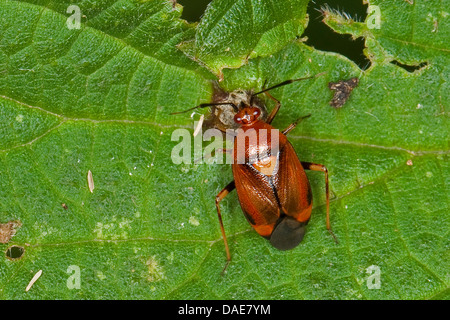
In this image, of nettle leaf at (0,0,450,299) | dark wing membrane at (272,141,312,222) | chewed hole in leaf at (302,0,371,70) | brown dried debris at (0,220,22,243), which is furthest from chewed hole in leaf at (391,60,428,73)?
brown dried debris at (0,220,22,243)

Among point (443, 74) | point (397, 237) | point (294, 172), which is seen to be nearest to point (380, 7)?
point (443, 74)

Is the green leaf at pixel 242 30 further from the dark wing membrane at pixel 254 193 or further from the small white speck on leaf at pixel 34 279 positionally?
the small white speck on leaf at pixel 34 279

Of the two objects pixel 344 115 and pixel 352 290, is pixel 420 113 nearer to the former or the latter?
pixel 344 115

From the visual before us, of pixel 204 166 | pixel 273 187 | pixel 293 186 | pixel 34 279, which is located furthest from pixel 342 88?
pixel 34 279

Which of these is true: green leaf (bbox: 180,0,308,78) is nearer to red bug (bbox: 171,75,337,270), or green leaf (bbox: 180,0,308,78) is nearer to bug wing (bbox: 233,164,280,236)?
red bug (bbox: 171,75,337,270)

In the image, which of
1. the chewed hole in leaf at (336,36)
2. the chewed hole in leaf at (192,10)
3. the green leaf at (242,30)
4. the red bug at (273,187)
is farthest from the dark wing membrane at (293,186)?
the chewed hole in leaf at (192,10)

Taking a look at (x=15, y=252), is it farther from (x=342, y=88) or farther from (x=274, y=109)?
(x=342, y=88)
